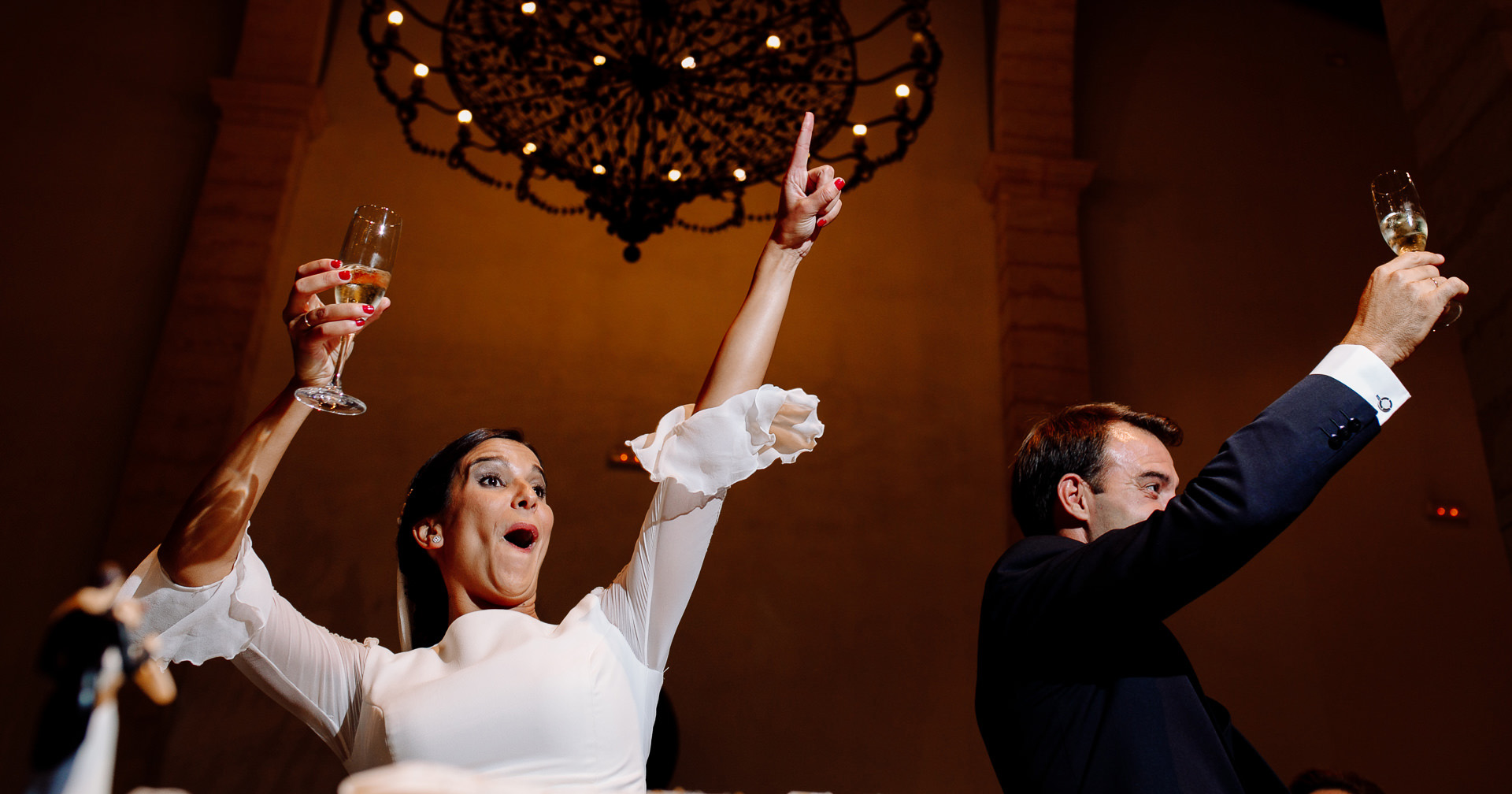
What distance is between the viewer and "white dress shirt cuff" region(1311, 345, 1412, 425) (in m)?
1.50

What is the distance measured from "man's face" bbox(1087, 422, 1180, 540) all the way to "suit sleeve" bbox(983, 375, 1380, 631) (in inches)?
11.7

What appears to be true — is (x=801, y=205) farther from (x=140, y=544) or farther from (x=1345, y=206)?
(x=1345, y=206)

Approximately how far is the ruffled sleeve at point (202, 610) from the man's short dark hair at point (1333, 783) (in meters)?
3.24

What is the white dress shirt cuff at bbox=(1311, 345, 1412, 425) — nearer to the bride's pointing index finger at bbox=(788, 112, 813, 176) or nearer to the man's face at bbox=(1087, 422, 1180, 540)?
the man's face at bbox=(1087, 422, 1180, 540)

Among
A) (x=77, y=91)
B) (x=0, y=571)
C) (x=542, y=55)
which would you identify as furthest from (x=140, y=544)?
(x=542, y=55)

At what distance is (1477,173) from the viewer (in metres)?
2.92

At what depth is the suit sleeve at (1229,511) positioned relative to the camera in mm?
1447

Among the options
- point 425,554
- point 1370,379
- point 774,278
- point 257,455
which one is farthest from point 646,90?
point 1370,379

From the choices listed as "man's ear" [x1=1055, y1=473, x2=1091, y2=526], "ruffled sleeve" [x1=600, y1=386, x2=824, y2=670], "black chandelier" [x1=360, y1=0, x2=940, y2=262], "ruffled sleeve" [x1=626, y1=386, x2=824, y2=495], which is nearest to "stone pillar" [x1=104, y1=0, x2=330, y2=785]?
"black chandelier" [x1=360, y1=0, x2=940, y2=262]

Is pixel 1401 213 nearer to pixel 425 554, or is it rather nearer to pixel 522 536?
pixel 522 536

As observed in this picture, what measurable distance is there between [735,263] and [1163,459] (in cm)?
489

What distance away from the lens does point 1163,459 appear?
1.92m

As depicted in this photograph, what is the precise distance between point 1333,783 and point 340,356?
3350 millimetres

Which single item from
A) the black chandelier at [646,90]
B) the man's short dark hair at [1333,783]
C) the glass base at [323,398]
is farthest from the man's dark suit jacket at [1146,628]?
the black chandelier at [646,90]
